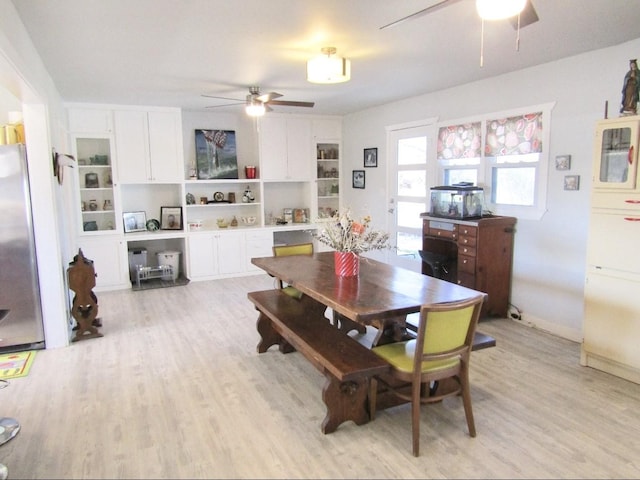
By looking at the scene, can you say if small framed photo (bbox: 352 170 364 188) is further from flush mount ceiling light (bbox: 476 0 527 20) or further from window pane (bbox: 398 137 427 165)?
flush mount ceiling light (bbox: 476 0 527 20)

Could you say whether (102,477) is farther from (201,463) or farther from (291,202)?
(291,202)

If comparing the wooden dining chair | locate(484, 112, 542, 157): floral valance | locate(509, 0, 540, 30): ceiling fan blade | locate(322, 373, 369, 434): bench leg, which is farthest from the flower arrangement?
locate(484, 112, 542, 157): floral valance

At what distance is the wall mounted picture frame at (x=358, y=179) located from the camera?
6855 mm

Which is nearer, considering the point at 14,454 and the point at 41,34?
the point at 14,454

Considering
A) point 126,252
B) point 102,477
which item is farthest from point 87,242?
point 102,477

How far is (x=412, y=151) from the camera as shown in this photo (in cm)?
580

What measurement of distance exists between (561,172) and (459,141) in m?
1.28

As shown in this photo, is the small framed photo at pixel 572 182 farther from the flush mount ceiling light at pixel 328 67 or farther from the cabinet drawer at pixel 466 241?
the flush mount ceiling light at pixel 328 67

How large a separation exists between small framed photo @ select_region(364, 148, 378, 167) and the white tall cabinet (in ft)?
11.6

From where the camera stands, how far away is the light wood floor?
2.25 m

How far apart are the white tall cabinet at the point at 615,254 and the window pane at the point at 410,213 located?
2.59 m

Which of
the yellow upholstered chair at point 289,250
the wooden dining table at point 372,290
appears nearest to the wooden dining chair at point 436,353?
the wooden dining table at point 372,290

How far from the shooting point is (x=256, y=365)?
3.46m

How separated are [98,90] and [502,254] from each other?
15.5ft
